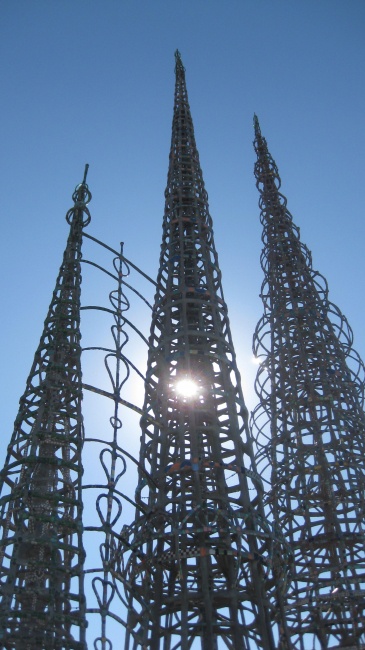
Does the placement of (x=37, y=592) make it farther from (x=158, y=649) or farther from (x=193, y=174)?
(x=193, y=174)

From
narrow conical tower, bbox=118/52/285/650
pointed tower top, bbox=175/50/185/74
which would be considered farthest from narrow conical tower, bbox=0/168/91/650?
pointed tower top, bbox=175/50/185/74

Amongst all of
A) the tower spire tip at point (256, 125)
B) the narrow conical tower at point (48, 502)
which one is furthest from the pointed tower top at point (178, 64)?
the narrow conical tower at point (48, 502)

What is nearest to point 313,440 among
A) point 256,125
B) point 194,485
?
point 194,485

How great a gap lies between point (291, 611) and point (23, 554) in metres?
11.6

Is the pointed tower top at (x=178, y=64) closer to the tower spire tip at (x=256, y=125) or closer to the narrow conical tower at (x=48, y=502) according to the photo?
the tower spire tip at (x=256, y=125)

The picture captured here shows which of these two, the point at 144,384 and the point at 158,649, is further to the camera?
the point at 144,384

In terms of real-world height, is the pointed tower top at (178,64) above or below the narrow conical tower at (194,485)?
above

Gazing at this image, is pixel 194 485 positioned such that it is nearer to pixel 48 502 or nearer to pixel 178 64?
pixel 48 502

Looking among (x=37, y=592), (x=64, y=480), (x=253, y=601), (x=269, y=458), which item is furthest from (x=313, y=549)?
(x=37, y=592)

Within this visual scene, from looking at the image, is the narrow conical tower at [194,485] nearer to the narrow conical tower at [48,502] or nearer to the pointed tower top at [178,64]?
the narrow conical tower at [48,502]

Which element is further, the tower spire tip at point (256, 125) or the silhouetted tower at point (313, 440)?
the tower spire tip at point (256, 125)

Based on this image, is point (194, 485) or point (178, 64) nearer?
point (194, 485)

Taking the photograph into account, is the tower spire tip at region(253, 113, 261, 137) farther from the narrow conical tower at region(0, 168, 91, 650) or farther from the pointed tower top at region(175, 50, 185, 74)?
the narrow conical tower at region(0, 168, 91, 650)

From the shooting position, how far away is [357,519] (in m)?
25.9
